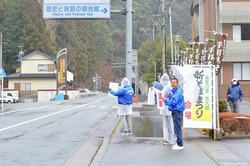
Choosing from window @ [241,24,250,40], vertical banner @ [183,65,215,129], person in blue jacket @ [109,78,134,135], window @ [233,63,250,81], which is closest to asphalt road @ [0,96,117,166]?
person in blue jacket @ [109,78,134,135]

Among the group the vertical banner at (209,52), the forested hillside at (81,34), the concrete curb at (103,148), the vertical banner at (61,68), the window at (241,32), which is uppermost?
the forested hillside at (81,34)

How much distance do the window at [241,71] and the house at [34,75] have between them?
33.9m

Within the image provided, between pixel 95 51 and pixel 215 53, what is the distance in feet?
285

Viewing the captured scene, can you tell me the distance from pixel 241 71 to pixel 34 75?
3697 centimetres

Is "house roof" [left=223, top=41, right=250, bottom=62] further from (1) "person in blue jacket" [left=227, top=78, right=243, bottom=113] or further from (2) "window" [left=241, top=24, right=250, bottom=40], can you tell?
(1) "person in blue jacket" [left=227, top=78, right=243, bottom=113]

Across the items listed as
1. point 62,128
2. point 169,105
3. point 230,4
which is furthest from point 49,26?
point 169,105

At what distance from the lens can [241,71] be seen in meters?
37.7

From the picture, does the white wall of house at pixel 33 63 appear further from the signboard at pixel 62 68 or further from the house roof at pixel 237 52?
the house roof at pixel 237 52

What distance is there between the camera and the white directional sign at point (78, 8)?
17.9m

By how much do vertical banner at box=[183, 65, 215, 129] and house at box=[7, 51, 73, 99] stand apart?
54281 millimetres

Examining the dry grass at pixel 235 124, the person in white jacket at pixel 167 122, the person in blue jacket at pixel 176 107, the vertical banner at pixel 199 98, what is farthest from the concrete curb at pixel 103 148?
the dry grass at pixel 235 124

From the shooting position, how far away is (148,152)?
9.72 m

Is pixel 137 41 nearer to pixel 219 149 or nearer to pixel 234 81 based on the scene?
pixel 234 81

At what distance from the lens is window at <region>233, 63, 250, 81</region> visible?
37.8m
